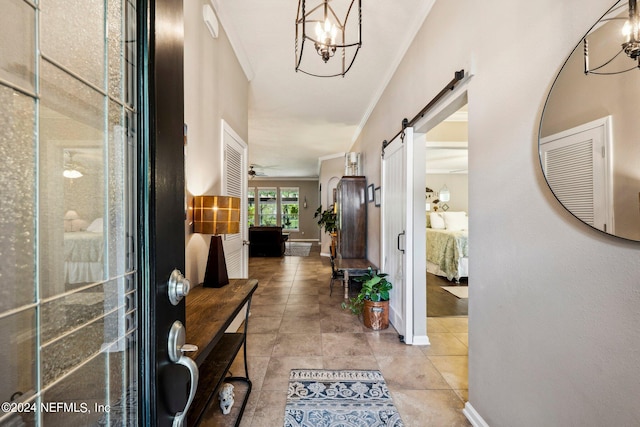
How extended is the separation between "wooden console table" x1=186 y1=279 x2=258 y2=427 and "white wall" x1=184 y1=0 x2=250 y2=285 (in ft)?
0.98

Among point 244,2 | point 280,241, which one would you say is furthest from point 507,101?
point 280,241

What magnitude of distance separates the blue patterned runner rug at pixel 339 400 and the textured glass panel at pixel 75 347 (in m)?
1.54

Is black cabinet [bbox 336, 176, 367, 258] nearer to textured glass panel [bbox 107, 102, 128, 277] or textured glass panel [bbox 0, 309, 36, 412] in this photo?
textured glass panel [bbox 107, 102, 128, 277]

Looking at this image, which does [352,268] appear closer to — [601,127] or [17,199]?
[601,127]

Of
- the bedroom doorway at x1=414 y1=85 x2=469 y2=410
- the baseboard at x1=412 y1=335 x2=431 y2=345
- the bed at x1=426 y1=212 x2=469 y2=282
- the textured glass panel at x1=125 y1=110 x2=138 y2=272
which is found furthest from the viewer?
the bed at x1=426 y1=212 x2=469 y2=282

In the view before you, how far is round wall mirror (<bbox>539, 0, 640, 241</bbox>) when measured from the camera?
0.83 metres

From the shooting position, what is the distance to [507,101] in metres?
1.35

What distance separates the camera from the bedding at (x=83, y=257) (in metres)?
0.49

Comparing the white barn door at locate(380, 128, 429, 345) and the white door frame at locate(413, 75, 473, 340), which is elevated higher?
the white door frame at locate(413, 75, 473, 340)

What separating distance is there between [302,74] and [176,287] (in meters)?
3.23

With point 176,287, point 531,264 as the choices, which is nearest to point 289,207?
point 531,264

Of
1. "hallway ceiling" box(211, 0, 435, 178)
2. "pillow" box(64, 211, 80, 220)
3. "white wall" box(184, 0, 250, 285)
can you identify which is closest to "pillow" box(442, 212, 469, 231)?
"hallway ceiling" box(211, 0, 435, 178)

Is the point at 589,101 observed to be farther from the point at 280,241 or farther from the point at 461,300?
the point at 280,241

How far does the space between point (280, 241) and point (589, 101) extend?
764 centimetres
